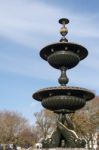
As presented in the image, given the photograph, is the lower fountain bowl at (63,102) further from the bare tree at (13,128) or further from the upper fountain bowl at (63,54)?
the bare tree at (13,128)

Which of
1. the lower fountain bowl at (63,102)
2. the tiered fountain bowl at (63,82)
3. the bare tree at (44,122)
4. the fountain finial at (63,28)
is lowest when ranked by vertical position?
the lower fountain bowl at (63,102)

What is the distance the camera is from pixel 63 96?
906 inches

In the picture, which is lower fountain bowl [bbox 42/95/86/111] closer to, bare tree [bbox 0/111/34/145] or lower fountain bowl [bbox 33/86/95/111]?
lower fountain bowl [bbox 33/86/95/111]

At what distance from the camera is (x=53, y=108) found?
23.5 m

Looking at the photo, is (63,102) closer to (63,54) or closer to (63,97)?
(63,97)

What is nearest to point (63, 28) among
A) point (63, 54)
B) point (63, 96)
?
point (63, 54)

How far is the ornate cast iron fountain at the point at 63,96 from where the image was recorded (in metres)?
22.9

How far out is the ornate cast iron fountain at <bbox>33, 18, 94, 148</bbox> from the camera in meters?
22.9

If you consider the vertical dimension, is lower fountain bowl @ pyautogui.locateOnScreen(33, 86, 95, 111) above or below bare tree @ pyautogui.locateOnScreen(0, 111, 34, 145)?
below

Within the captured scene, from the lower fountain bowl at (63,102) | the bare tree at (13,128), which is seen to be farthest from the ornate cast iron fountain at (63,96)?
the bare tree at (13,128)

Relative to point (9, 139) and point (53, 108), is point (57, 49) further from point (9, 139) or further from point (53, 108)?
point (9, 139)

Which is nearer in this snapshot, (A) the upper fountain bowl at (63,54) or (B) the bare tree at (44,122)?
(A) the upper fountain bowl at (63,54)

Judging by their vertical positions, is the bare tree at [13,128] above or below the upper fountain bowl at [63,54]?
above

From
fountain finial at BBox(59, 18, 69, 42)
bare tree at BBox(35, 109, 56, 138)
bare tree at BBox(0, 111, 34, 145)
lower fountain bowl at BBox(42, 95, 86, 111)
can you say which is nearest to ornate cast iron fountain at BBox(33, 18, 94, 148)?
lower fountain bowl at BBox(42, 95, 86, 111)
